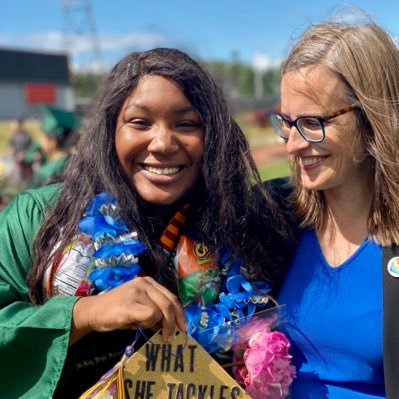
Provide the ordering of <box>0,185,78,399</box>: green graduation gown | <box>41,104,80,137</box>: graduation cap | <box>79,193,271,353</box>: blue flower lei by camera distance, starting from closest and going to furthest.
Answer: <box>0,185,78,399</box>: green graduation gown → <box>79,193,271,353</box>: blue flower lei → <box>41,104,80,137</box>: graduation cap

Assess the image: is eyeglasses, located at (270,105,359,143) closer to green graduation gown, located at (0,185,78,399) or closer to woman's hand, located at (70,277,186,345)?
woman's hand, located at (70,277,186,345)

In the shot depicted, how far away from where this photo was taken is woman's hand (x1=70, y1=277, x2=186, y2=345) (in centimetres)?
148

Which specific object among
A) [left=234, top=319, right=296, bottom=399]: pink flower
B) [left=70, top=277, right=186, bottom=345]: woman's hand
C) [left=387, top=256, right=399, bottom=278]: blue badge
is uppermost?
[left=70, top=277, right=186, bottom=345]: woman's hand

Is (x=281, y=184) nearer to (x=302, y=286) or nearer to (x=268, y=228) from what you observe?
(x=268, y=228)

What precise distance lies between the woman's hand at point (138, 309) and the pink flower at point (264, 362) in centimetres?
31

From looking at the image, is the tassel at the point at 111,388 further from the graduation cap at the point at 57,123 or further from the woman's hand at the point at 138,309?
the graduation cap at the point at 57,123

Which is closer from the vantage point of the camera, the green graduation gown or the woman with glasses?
the green graduation gown

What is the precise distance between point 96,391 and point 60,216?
659mm

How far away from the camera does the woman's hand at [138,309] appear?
1481 mm


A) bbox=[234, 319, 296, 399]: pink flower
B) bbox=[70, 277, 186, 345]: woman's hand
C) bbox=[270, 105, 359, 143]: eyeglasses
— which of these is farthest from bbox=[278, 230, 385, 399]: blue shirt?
bbox=[70, 277, 186, 345]: woman's hand

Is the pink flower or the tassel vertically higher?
the tassel

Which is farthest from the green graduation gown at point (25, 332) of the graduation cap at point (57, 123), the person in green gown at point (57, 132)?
the graduation cap at point (57, 123)

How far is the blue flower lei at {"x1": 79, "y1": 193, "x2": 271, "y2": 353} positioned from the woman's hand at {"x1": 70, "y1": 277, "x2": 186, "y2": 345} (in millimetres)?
197

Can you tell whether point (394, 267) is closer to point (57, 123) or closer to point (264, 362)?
point (264, 362)
